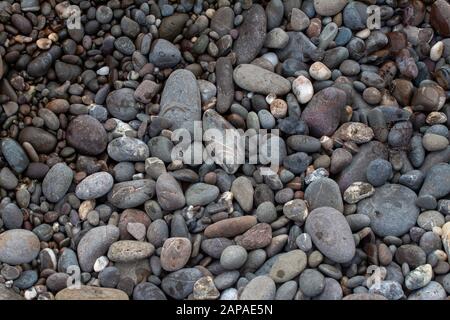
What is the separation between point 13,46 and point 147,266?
88 centimetres

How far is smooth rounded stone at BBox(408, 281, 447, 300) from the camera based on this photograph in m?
1.60

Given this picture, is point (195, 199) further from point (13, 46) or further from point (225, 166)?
point (13, 46)

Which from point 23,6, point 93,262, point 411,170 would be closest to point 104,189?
point 93,262

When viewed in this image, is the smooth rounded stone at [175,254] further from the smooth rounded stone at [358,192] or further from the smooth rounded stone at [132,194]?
the smooth rounded stone at [358,192]

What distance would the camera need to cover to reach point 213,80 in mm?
2008

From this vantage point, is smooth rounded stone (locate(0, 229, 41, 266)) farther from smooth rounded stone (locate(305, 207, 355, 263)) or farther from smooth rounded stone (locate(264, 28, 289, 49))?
smooth rounded stone (locate(264, 28, 289, 49))

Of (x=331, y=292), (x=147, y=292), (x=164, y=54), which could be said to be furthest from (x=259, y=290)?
(x=164, y=54)

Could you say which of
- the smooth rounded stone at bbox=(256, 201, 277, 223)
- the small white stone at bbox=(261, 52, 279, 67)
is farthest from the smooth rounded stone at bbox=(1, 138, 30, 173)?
the small white stone at bbox=(261, 52, 279, 67)

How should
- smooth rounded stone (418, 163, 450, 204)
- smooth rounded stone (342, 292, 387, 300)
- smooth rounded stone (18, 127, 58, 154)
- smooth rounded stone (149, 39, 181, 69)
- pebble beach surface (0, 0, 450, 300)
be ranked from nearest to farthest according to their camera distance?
smooth rounded stone (342, 292, 387, 300) → pebble beach surface (0, 0, 450, 300) → smooth rounded stone (418, 163, 450, 204) → smooth rounded stone (18, 127, 58, 154) → smooth rounded stone (149, 39, 181, 69)

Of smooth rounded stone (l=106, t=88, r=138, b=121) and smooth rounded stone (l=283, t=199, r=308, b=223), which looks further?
smooth rounded stone (l=106, t=88, r=138, b=121)

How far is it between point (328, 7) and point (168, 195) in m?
0.87

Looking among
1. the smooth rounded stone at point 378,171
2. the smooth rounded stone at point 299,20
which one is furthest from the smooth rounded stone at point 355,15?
the smooth rounded stone at point 378,171

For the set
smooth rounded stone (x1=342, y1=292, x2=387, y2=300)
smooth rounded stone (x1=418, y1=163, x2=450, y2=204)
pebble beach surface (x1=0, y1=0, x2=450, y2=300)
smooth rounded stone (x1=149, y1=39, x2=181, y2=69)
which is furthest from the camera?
smooth rounded stone (x1=149, y1=39, x2=181, y2=69)

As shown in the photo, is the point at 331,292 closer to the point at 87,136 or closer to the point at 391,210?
the point at 391,210
